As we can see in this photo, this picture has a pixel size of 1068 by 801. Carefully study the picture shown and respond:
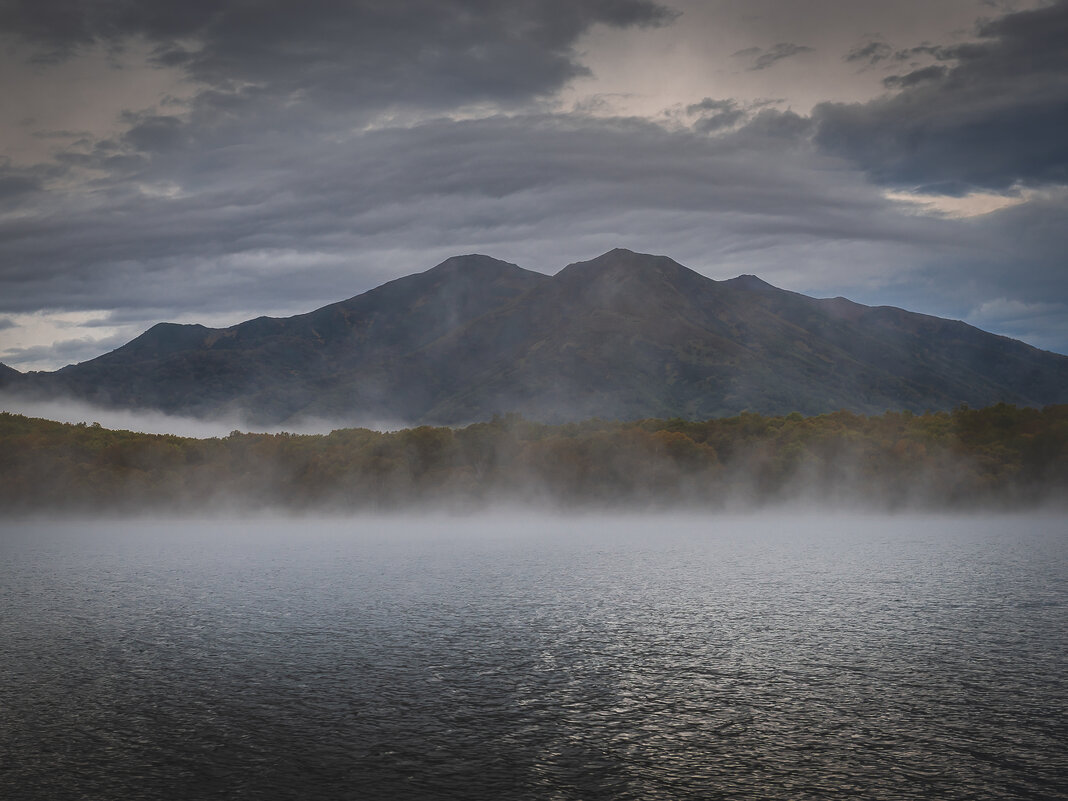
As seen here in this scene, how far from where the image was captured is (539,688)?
154 feet

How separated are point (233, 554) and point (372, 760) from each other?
4917 inches

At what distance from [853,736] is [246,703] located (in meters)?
29.6

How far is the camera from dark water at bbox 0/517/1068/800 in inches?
1294

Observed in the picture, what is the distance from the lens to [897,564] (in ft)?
389

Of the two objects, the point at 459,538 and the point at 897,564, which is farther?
the point at 459,538

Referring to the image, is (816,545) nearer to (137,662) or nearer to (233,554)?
(233,554)

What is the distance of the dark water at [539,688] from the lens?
32.9m

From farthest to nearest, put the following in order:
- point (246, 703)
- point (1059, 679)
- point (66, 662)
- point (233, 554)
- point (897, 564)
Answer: point (233, 554) → point (897, 564) → point (66, 662) → point (1059, 679) → point (246, 703)

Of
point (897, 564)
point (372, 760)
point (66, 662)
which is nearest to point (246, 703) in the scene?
point (372, 760)

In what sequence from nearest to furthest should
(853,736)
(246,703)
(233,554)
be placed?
(853,736) < (246,703) < (233,554)

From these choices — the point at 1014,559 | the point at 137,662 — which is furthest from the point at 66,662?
the point at 1014,559

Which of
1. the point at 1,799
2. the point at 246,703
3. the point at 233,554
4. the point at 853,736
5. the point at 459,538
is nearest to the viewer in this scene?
the point at 1,799

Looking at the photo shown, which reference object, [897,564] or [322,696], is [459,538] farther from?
[322,696]

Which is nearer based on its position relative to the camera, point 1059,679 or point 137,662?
point 1059,679
